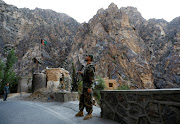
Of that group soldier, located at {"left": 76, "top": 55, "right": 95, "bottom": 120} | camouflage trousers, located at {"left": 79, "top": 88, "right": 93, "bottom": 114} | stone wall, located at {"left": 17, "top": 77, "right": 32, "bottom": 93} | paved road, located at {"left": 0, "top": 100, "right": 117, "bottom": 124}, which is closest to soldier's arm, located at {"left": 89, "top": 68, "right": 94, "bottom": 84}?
soldier, located at {"left": 76, "top": 55, "right": 95, "bottom": 120}

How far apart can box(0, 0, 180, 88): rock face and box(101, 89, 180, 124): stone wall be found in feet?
122

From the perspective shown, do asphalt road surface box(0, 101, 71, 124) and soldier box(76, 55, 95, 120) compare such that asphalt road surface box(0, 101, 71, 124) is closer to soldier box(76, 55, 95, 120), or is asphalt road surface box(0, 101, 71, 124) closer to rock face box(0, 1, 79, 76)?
soldier box(76, 55, 95, 120)

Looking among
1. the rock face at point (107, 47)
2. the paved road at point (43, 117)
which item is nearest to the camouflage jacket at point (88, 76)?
the paved road at point (43, 117)

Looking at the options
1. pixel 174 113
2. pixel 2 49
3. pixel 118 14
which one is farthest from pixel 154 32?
pixel 174 113

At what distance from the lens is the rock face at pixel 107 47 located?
4469 cm

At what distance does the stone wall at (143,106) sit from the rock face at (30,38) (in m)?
46.0

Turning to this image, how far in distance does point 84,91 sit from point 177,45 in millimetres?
55709

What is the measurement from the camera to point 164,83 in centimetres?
4519

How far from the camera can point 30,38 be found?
2191 inches

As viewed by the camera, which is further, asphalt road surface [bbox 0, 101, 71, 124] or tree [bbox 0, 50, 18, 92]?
tree [bbox 0, 50, 18, 92]

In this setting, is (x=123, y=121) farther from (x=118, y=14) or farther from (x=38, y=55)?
(x=118, y=14)

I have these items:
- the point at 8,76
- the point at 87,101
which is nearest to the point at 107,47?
the point at 8,76

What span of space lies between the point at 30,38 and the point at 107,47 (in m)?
32.7

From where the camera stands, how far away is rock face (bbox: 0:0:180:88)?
44.7 meters
